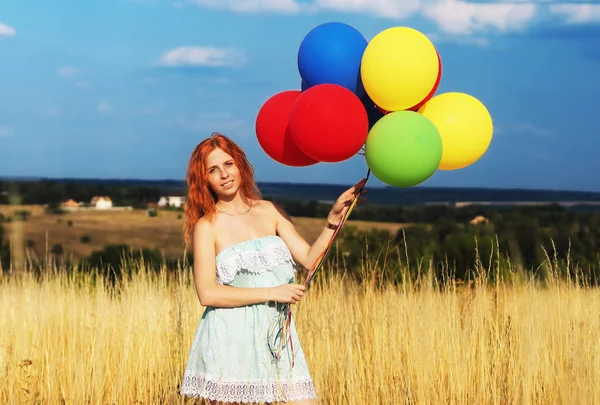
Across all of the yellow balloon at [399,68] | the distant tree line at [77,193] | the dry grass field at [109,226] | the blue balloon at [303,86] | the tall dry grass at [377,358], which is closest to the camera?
the yellow balloon at [399,68]

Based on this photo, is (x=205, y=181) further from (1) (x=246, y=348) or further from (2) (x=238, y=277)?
(1) (x=246, y=348)

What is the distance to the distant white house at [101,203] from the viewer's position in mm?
17328

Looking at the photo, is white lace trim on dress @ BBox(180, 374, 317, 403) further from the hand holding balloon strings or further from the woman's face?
the woman's face

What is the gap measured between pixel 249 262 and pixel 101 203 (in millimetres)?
15193

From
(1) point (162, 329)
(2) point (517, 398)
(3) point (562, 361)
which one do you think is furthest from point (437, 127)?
(1) point (162, 329)

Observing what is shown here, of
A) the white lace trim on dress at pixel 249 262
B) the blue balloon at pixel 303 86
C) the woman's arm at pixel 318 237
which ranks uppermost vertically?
the blue balloon at pixel 303 86

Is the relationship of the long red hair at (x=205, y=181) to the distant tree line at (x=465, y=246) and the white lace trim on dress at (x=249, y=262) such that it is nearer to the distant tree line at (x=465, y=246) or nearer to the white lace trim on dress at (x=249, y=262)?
the white lace trim on dress at (x=249, y=262)

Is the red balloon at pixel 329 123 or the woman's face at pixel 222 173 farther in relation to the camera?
the woman's face at pixel 222 173

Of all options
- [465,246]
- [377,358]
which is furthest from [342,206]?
[465,246]

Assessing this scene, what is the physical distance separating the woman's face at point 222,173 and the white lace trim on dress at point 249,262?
0.99 feet

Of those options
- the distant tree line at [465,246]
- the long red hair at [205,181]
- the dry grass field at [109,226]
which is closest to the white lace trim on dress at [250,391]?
the long red hair at [205,181]

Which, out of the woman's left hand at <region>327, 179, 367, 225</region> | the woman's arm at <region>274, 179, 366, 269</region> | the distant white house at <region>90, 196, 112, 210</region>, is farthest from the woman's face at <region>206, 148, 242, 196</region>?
the distant white house at <region>90, 196, 112, 210</region>

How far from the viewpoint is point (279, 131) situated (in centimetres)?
339

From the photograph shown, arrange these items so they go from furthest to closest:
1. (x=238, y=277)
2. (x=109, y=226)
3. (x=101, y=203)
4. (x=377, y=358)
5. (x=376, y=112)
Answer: (x=109, y=226) < (x=101, y=203) < (x=377, y=358) < (x=376, y=112) < (x=238, y=277)
